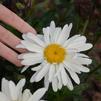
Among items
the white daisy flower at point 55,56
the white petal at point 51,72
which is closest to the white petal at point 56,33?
the white daisy flower at point 55,56

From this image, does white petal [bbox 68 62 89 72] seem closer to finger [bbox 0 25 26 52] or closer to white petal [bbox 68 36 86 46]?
white petal [bbox 68 36 86 46]

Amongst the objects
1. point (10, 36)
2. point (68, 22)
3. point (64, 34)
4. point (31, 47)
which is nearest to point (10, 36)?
point (10, 36)

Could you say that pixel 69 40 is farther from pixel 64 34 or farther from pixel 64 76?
pixel 64 76

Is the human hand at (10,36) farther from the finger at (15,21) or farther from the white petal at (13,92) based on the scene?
the white petal at (13,92)

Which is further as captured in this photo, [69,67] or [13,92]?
[69,67]

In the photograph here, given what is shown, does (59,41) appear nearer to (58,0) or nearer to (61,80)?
(61,80)

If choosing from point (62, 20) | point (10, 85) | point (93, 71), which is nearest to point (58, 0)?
point (62, 20)

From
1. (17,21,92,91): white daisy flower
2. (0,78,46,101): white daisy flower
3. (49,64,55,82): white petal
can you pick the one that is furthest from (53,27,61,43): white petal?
(0,78,46,101): white daisy flower
